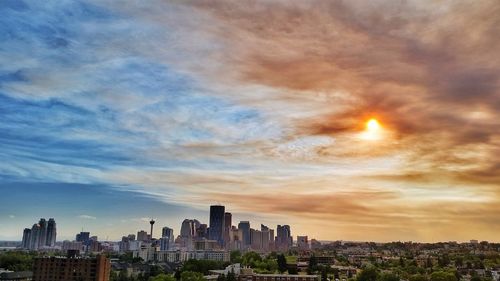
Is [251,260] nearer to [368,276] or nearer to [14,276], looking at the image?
[368,276]

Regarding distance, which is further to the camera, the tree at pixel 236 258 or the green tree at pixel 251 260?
the tree at pixel 236 258

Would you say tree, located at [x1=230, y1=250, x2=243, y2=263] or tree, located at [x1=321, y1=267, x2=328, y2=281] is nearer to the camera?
tree, located at [x1=321, y1=267, x2=328, y2=281]

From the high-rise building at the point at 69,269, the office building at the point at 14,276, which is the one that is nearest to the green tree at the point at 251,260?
the office building at the point at 14,276

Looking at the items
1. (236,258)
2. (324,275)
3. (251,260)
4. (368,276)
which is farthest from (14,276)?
(236,258)

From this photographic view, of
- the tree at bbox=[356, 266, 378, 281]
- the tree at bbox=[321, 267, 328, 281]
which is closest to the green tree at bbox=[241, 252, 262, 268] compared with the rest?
the tree at bbox=[321, 267, 328, 281]

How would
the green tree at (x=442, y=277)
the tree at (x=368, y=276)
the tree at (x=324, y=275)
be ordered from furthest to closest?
the tree at (x=324, y=275) → the tree at (x=368, y=276) → the green tree at (x=442, y=277)

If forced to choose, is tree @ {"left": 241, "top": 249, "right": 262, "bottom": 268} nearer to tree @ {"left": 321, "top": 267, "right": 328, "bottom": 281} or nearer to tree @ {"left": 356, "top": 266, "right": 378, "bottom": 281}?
tree @ {"left": 321, "top": 267, "right": 328, "bottom": 281}

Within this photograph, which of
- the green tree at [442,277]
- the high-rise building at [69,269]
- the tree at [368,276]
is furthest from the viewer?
the tree at [368,276]

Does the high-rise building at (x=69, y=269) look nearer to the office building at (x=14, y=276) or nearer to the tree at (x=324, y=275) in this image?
the office building at (x=14, y=276)

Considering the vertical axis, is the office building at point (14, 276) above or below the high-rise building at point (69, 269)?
below
